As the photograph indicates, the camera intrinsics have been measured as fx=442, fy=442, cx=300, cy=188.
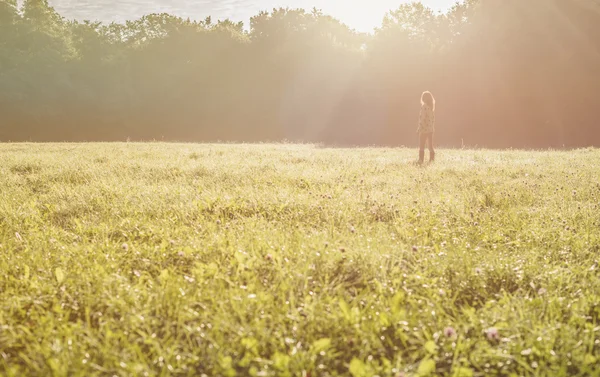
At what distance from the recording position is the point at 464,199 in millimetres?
6555

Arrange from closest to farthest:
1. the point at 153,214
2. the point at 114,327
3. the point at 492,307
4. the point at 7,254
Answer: the point at 114,327
the point at 492,307
the point at 7,254
the point at 153,214

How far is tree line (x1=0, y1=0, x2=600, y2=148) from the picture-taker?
2708cm

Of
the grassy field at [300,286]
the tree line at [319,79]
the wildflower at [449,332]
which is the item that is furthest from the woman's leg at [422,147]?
the tree line at [319,79]

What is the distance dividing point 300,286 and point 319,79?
33029 millimetres

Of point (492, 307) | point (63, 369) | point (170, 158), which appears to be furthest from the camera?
point (170, 158)

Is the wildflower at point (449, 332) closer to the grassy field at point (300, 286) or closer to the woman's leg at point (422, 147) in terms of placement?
the grassy field at point (300, 286)

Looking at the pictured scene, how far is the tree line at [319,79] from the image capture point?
27078 mm

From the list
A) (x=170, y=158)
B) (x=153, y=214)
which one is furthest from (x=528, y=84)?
(x=153, y=214)

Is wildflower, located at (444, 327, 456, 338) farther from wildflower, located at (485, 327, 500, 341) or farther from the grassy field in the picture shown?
wildflower, located at (485, 327, 500, 341)

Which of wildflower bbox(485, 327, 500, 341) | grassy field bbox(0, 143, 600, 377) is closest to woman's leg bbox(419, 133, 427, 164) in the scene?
grassy field bbox(0, 143, 600, 377)

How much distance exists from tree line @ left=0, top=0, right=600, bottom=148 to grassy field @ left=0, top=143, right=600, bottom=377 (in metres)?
20.0

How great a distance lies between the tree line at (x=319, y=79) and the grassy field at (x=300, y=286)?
787 inches

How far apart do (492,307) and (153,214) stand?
165 inches

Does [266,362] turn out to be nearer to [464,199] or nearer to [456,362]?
[456,362]
